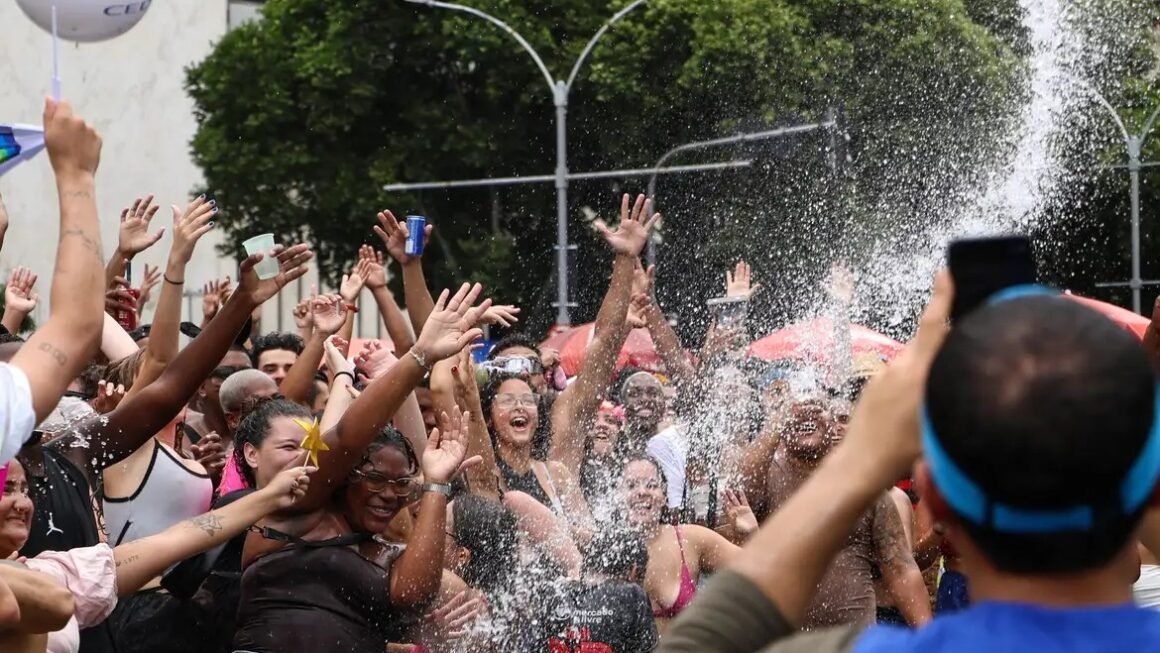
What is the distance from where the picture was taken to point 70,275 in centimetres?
300

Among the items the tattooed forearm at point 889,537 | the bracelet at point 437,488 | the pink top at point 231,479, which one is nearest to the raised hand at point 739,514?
the tattooed forearm at point 889,537

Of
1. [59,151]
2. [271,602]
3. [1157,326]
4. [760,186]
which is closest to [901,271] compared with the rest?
[1157,326]

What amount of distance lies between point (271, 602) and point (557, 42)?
31.2m

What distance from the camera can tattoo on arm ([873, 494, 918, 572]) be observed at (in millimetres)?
6703

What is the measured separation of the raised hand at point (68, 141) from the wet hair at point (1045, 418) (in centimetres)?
173

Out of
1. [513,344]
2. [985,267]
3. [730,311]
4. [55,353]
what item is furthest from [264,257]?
[730,311]

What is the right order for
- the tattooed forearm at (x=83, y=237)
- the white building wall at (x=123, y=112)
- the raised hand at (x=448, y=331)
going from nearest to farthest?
the tattooed forearm at (x=83, y=237)
the raised hand at (x=448, y=331)
the white building wall at (x=123, y=112)

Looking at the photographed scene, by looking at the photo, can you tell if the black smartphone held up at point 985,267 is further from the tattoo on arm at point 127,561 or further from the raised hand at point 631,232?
the raised hand at point 631,232

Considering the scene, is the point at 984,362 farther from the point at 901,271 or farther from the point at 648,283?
the point at 901,271

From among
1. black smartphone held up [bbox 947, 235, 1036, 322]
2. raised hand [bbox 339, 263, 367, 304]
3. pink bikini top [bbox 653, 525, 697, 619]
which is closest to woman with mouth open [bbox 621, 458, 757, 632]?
pink bikini top [bbox 653, 525, 697, 619]

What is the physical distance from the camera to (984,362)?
1.63 meters

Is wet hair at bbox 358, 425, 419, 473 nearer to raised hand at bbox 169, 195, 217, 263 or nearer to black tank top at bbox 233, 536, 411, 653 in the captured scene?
black tank top at bbox 233, 536, 411, 653

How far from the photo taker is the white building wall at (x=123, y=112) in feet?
140

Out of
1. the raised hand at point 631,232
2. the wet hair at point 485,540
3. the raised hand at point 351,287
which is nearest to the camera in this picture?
the wet hair at point 485,540
